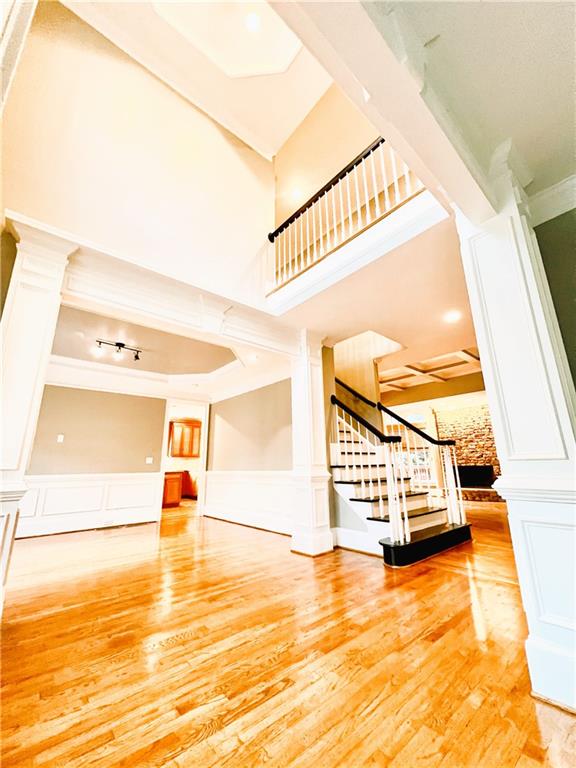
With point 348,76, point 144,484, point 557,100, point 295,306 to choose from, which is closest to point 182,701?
point 348,76

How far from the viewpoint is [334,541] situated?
3.62 m

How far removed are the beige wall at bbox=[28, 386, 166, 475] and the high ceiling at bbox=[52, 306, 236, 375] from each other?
74cm

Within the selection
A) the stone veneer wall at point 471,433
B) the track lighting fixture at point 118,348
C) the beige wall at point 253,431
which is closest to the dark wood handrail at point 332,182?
the beige wall at point 253,431

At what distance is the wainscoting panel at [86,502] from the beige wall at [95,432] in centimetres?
16

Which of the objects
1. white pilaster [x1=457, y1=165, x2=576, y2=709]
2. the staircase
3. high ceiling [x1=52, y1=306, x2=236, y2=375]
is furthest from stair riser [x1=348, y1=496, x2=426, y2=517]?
high ceiling [x1=52, y1=306, x2=236, y2=375]

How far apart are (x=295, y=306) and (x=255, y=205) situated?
1575mm

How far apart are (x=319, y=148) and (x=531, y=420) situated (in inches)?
175

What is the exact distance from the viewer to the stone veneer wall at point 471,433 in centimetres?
804

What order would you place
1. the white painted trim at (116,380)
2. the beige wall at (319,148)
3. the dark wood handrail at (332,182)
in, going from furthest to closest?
the white painted trim at (116,380), the beige wall at (319,148), the dark wood handrail at (332,182)

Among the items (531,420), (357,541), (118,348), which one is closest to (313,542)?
(357,541)

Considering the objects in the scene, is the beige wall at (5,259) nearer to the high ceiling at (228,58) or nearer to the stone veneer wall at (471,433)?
the high ceiling at (228,58)

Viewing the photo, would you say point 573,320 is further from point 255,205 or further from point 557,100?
point 255,205

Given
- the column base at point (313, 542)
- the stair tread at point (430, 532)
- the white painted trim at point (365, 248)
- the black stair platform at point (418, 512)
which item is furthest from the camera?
the column base at point (313, 542)

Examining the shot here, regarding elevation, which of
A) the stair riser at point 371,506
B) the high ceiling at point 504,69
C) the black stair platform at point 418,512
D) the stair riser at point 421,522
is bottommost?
the stair riser at point 421,522
